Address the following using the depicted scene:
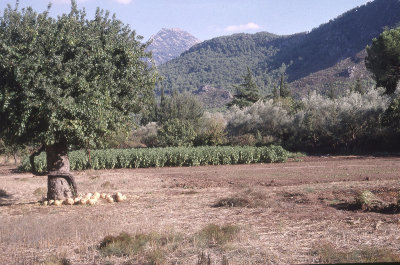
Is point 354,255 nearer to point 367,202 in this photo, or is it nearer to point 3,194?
point 367,202

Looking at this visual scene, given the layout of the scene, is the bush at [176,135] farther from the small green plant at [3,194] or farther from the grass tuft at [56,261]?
the grass tuft at [56,261]

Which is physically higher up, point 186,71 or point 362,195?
point 186,71

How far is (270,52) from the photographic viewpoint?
166 metres

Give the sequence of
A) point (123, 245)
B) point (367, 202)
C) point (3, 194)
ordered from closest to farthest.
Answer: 1. point (123, 245)
2. point (367, 202)
3. point (3, 194)

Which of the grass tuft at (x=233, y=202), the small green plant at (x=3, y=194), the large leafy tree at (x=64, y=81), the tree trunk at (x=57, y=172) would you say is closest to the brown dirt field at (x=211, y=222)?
the grass tuft at (x=233, y=202)

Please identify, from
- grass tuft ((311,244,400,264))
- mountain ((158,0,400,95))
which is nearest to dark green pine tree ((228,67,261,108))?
mountain ((158,0,400,95))

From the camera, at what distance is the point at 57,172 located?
13312 millimetres

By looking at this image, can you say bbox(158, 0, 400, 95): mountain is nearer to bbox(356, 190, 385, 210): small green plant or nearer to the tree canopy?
the tree canopy

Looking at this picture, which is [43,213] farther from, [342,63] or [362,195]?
[342,63]

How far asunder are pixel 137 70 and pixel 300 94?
80.7 meters

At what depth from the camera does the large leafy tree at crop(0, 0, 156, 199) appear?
1121 centimetres

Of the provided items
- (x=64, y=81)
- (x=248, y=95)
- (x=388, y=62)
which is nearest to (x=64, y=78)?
(x=64, y=81)

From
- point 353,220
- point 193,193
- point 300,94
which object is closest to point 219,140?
point 193,193

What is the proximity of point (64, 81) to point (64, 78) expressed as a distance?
337mm
